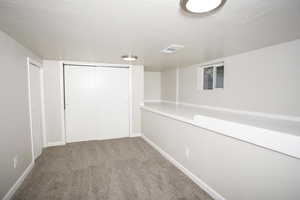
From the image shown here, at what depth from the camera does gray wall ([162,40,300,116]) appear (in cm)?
206

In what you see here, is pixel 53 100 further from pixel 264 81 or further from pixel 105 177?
pixel 264 81

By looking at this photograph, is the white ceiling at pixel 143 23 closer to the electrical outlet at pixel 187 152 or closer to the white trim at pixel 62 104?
the white trim at pixel 62 104

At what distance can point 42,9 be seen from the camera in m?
1.31

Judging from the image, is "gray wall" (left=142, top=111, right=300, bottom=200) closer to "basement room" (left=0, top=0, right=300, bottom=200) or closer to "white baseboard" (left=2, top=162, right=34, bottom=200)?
"basement room" (left=0, top=0, right=300, bottom=200)

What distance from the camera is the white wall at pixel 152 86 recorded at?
18.4 feet

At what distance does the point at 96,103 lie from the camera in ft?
13.2

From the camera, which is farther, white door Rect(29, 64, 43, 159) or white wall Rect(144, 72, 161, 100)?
white wall Rect(144, 72, 161, 100)

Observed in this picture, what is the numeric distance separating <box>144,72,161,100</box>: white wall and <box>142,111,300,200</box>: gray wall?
307 centimetres

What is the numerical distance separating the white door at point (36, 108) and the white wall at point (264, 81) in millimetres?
3846

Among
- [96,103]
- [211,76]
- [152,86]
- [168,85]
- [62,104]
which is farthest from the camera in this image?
[152,86]

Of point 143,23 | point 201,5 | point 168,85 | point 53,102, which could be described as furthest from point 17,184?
point 168,85

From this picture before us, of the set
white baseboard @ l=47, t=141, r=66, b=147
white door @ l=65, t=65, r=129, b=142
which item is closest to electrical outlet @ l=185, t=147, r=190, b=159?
white door @ l=65, t=65, r=129, b=142

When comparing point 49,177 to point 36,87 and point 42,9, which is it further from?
point 42,9

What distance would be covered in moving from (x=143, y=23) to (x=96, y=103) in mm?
2958
